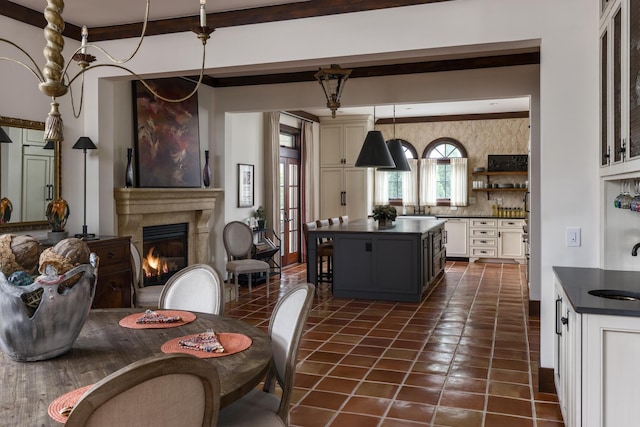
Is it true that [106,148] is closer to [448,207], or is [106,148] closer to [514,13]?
[514,13]

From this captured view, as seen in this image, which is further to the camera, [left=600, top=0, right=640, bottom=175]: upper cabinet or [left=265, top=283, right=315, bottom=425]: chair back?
[left=600, top=0, right=640, bottom=175]: upper cabinet

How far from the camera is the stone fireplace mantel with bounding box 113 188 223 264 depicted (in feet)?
17.0

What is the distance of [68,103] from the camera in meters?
4.68

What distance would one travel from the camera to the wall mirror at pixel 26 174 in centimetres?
403

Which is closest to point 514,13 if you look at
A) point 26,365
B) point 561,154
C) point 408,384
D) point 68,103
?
point 561,154

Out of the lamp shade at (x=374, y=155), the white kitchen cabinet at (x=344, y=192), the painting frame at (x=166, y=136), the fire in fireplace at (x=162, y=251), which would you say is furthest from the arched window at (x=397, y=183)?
the fire in fireplace at (x=162, y=251)

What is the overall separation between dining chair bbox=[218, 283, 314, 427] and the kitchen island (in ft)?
13.6

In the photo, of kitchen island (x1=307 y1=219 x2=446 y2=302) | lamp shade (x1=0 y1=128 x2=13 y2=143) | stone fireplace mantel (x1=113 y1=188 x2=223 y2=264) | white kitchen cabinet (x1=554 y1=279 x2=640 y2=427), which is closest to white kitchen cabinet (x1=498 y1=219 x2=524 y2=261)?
kitchen island (x1=307 y1=219 x2=446 y2=302)

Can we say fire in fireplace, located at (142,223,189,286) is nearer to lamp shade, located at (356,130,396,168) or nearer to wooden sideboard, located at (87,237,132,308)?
wooden sideboard, located at (87,237,132,308)

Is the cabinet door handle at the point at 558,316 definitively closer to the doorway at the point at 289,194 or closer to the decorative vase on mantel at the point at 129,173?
the decorative vase on mantel at the point at 129,173

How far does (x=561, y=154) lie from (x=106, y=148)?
376 centimetres

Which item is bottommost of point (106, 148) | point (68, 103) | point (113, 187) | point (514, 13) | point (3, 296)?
point (3, 296)

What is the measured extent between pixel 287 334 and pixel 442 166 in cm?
912

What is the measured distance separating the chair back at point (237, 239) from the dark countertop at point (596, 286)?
4.42 meters
